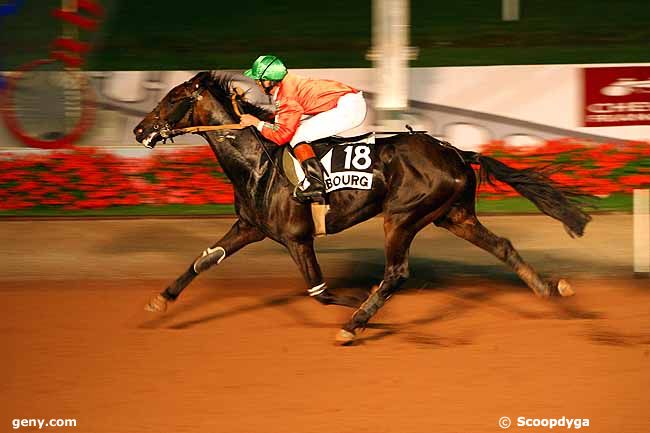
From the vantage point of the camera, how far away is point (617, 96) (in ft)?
44.6

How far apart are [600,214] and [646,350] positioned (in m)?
5.02

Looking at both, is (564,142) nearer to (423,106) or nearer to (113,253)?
(423,106)

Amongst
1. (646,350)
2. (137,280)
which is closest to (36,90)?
(137,280)

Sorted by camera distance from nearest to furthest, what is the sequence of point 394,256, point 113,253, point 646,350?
point 646,350 → point 394,256 → point 113,253

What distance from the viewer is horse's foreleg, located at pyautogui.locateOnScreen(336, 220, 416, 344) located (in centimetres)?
759

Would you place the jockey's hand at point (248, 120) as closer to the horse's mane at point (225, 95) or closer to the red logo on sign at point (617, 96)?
the horse's mane at point (225, 95)

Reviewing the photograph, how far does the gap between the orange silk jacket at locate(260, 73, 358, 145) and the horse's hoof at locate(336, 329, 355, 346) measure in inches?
56.7

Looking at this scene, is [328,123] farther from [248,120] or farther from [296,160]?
[248,120]

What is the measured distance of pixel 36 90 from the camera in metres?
14.5

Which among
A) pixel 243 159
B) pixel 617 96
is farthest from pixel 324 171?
pixel 617 96

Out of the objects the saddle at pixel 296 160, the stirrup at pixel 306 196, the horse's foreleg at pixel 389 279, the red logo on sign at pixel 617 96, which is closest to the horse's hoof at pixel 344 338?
the horse's foreleg at pixel 389 279

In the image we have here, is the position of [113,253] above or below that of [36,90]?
below

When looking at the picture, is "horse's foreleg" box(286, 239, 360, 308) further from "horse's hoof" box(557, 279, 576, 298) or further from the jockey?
"horse's hoof" box(557, 279, 576, 298)

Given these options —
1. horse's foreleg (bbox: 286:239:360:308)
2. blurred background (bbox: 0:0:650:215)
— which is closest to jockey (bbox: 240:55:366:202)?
horse's foreleg (bbox: 286:239:360:308)
